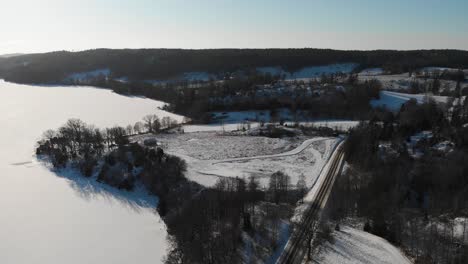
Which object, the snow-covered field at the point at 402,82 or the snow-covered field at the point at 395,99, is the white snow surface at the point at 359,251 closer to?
the snow-covered field at the point at 395,99

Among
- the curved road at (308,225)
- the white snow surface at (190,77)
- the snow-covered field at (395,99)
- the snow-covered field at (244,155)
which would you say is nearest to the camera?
the curved road at (308,225)

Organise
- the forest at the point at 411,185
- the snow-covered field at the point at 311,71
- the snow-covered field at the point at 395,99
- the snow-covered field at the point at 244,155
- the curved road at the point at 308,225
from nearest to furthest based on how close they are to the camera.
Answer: the curved road at the point at 308,225 → the forest at the point at 411,185 → the snow-covered field at the point at 244,155 → the snow-covered field at the point at 395,99 → the snow-covered field at the point at 311,71

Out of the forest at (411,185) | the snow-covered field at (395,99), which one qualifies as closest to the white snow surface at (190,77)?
the snow-covered field at (395,99)

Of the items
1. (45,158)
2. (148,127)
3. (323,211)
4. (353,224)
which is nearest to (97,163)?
(45,158)

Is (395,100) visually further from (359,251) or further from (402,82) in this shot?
(359,251)

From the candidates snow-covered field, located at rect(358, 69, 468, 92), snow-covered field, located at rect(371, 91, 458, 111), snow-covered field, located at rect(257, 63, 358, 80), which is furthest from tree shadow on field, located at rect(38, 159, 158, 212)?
snow-covered field, located at rect(257, 63, 358, 80)

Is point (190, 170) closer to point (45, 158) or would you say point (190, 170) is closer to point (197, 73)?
point (45, 158)
